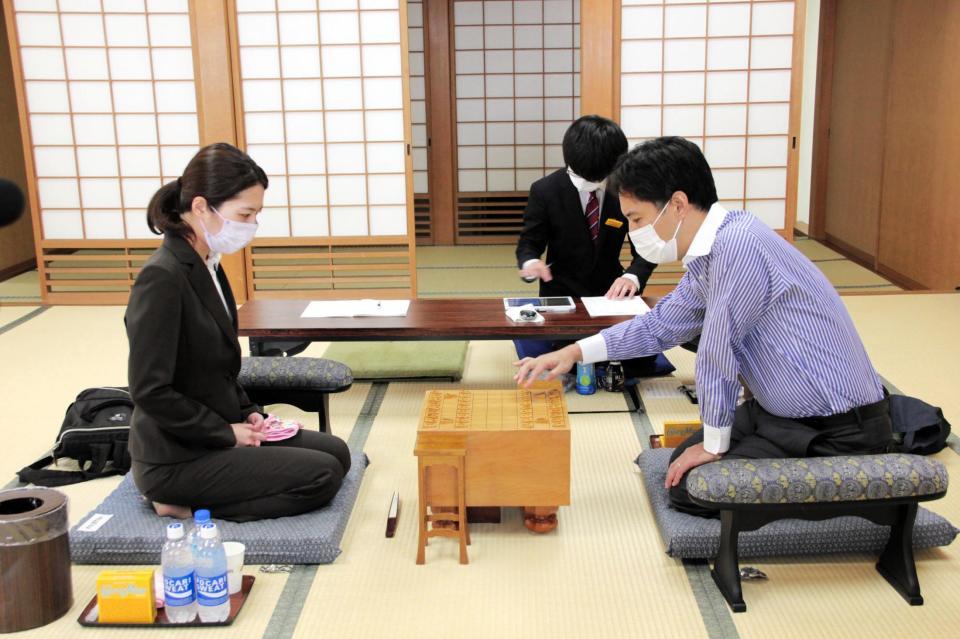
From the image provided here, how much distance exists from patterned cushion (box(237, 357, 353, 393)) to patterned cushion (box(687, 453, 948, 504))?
4.64 feet

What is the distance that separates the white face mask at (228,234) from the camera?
8.73 ft

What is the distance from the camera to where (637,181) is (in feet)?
8.16

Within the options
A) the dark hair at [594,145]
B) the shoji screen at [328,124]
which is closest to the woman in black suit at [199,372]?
the dark hair at [594,145]

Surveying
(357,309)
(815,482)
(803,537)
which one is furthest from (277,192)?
(815,482)

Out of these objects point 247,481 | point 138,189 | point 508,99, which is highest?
point 508,99

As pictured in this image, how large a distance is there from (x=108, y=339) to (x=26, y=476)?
1938mm

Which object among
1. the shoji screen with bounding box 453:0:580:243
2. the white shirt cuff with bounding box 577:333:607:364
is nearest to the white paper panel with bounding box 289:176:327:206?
the shoji screen with bounding box 453:0:580:243

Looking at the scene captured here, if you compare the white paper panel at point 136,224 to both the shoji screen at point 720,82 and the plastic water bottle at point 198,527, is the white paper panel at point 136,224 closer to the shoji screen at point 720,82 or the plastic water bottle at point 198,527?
the shoji screen at point 720,82

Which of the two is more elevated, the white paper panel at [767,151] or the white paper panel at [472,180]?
the white paper panel at [767,151]

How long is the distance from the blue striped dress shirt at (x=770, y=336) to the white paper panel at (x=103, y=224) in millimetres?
4376

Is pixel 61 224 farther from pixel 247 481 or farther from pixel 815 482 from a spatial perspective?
pixel 815 482

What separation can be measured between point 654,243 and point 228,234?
1.15 meters

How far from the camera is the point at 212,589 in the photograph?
2324mm

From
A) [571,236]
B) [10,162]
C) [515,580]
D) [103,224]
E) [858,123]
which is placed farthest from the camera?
[10,162]
